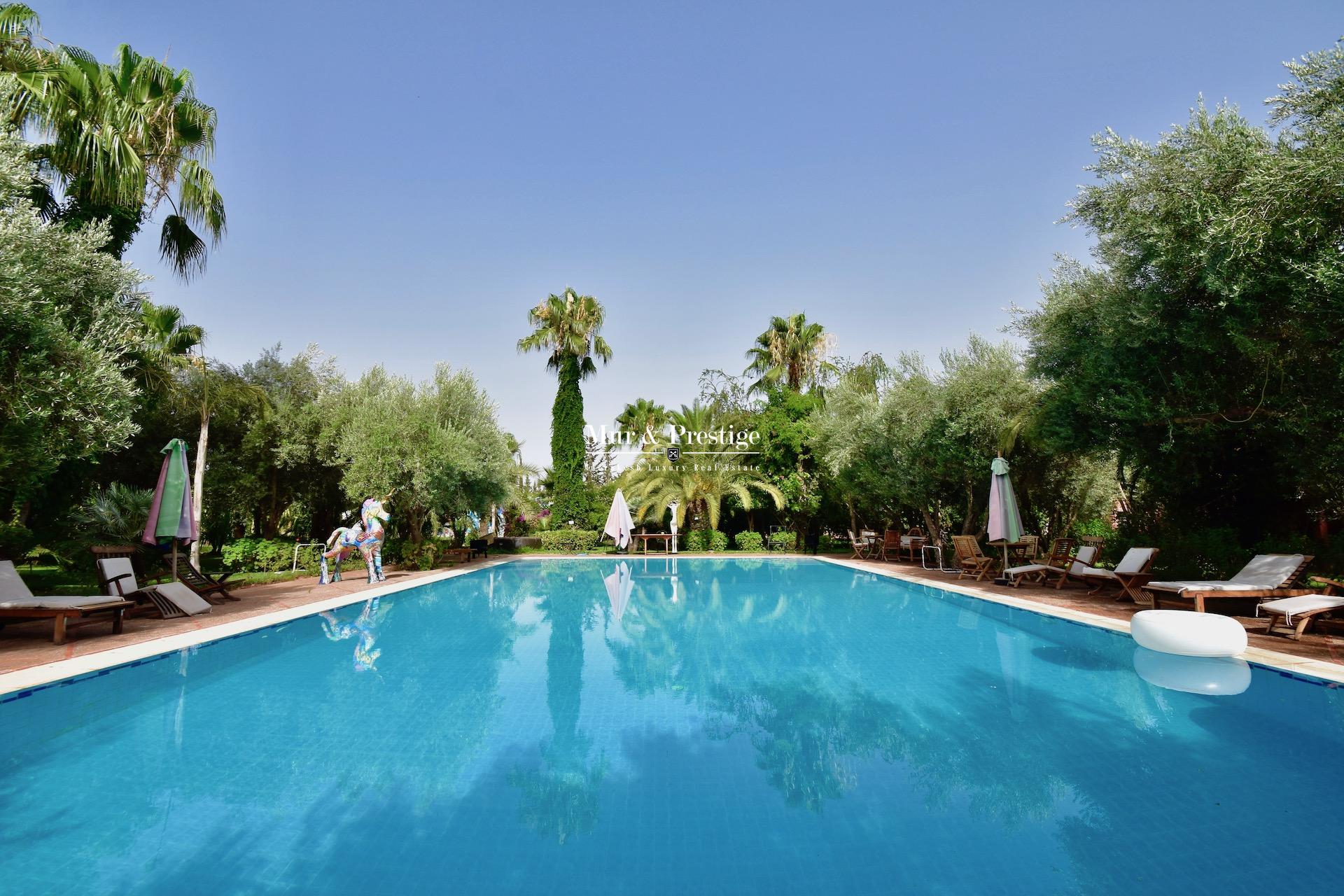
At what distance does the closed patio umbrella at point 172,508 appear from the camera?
9828 mm

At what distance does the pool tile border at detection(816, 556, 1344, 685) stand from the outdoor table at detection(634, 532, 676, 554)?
8.95 metres

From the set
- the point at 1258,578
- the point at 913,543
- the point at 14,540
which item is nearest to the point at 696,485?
the point at 913,543

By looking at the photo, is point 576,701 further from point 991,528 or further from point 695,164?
point 695,164

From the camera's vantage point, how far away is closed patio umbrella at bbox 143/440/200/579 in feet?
32.2

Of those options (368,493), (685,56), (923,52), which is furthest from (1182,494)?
(368,493)

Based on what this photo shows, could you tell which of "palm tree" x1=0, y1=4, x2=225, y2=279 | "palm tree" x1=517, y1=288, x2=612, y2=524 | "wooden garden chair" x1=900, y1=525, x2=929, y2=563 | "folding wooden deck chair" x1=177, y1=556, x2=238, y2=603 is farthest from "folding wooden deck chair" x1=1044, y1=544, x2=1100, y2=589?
"palm tree" x1=517, y1=288, x2=612, y2=524

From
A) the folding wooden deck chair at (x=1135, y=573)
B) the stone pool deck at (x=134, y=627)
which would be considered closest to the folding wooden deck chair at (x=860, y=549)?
the folding wooden deck chair at (x=1135, y=573)

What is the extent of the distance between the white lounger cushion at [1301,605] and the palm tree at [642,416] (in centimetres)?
2802

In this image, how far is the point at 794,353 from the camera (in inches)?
1051

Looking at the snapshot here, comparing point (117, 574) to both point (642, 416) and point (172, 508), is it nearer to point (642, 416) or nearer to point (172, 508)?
point (172, 508)

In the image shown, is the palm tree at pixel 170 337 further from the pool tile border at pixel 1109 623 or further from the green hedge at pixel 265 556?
the pool tile border at pixel 1109 623

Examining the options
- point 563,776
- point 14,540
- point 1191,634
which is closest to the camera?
point 563,776

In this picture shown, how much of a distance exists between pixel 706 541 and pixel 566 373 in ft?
28.1

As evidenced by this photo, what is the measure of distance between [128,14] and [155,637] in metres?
10.6
